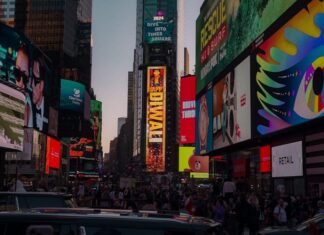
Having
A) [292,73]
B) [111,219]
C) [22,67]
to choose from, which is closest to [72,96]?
[22,67]

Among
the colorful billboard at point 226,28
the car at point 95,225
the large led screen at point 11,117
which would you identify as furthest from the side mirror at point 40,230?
the large led screen at point 11,117

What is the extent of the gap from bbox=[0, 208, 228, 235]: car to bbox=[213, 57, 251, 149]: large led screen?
1331 inches

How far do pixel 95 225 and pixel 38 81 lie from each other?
60939mm

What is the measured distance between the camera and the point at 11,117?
37438mm

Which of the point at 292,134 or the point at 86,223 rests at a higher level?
the point at 292,134

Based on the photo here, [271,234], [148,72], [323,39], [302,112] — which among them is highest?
[148,72]

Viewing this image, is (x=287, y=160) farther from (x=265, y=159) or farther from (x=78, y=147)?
(x=78, y=147)

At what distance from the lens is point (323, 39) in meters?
26.6

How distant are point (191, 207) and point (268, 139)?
17265 mm

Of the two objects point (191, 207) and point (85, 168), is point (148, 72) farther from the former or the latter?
point (191, 207)

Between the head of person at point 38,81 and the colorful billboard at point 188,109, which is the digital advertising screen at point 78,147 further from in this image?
the head of person at point 38,81

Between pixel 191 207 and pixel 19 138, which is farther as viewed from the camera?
pixel 19 138

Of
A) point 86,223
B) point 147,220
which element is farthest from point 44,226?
point 147,220

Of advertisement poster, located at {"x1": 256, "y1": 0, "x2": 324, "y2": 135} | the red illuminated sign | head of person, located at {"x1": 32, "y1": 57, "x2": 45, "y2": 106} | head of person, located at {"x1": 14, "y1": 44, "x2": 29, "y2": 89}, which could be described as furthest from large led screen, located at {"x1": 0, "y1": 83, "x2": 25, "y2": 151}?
head of person, located at {"x1": 32, "y1": 57, "x2": 45, "y2": 106}
